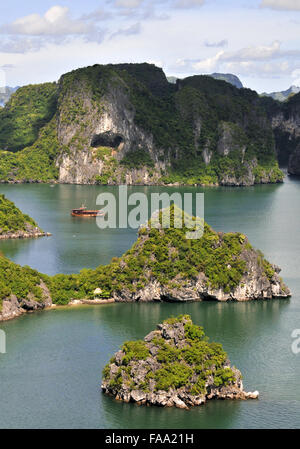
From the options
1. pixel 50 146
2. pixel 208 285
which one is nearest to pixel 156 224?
pixel 208 285

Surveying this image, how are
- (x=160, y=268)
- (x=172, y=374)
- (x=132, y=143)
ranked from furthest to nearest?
(x=132, y=143) < (x=160, y=268) < (x=172, y=374)

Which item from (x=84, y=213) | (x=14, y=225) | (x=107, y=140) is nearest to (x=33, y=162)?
(x=107, y=140)

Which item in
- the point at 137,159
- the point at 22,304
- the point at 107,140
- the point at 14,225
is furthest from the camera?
the point at 137,159

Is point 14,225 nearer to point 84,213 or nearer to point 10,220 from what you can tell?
point 10,220

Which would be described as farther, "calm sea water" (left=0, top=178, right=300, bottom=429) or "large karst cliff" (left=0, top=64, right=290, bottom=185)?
"large karst cliff" (left=0, top=64, right=290, bottom=185)

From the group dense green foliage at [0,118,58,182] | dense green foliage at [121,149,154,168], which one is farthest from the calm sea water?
dense green foliage at [0,118,58,182]

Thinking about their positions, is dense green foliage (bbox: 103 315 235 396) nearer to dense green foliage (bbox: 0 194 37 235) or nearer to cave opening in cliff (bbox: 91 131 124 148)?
dense green foliage (bbox: 0 194 37 235)

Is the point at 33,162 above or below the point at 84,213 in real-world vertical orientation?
above
